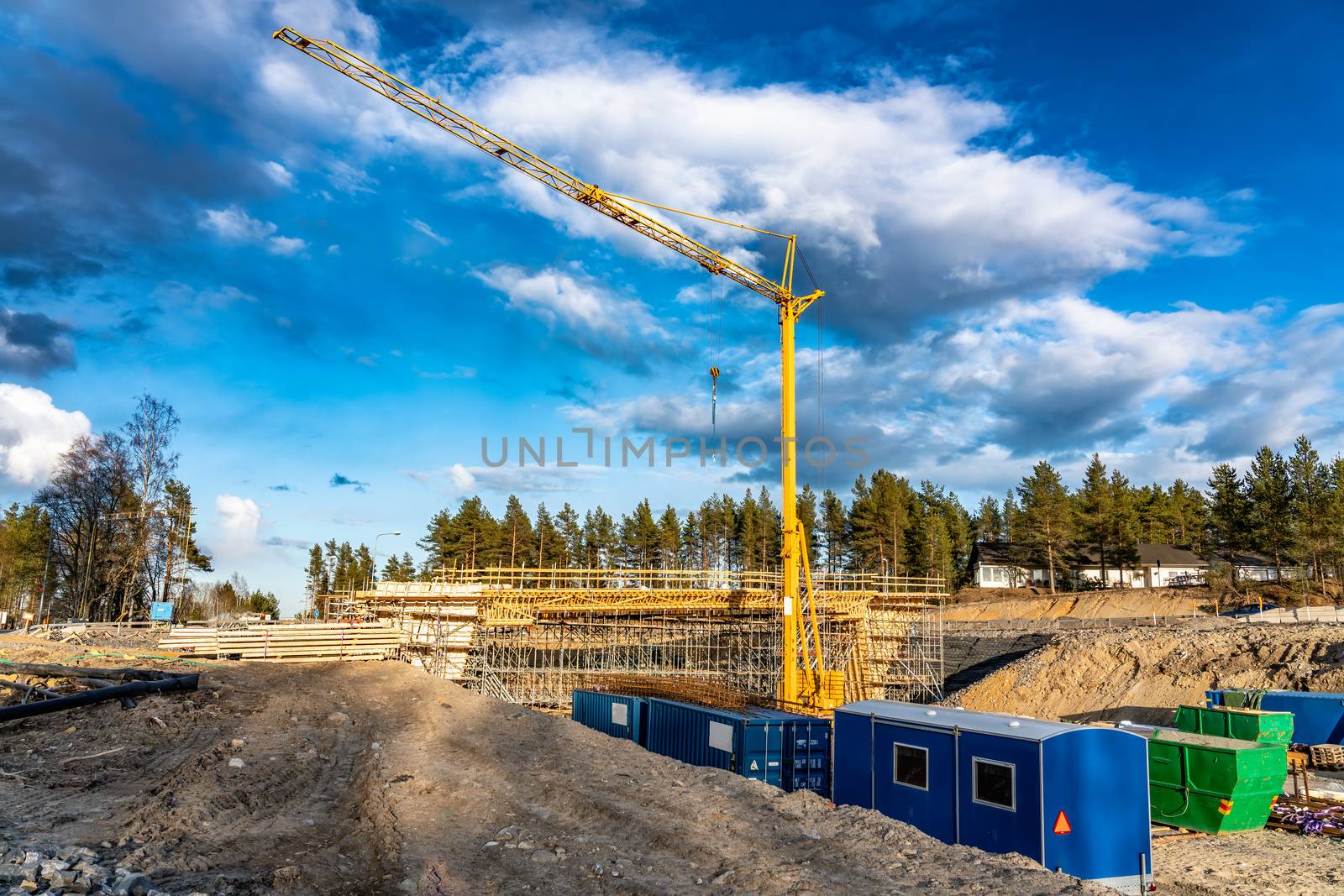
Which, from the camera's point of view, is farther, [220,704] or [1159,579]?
[1159,579]

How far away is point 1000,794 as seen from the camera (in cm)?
1404

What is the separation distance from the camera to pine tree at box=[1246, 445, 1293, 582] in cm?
6091

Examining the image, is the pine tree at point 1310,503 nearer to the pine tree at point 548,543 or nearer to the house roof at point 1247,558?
the house roof at point 1247,558

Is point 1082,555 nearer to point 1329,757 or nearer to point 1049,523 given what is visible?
point 1049,523

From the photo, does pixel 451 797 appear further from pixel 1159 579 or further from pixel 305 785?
pixel 1159 579

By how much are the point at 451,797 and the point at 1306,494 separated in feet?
220

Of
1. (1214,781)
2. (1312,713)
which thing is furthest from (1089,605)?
(1214,781)

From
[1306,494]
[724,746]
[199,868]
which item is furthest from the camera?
[1306,494]

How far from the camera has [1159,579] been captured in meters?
84.2

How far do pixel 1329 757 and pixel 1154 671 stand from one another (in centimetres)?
1045

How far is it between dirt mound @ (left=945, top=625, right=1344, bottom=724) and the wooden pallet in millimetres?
6845

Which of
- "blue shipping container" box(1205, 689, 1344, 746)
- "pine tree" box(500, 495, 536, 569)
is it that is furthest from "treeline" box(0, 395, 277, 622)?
"blue shipping container" box(1205, 689, 1344, 746)

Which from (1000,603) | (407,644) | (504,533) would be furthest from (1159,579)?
(407,644)

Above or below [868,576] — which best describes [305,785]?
below
